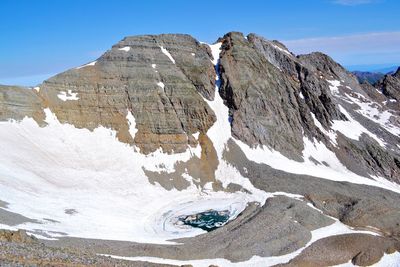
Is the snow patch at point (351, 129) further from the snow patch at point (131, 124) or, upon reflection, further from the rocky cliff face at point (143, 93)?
the snow patch at point (131, 124)

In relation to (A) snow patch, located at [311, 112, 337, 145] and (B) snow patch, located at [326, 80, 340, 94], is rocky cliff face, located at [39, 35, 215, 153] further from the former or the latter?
(B) snow patch, located at [326, 80, 340, 94]

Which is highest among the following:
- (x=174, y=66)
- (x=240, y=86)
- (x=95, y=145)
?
(x=174, y=66)

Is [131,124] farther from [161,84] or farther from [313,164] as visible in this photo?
[313,164]

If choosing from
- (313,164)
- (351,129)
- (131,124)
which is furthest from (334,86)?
(131,124)

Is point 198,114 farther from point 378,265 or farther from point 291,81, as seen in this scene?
point 378,265

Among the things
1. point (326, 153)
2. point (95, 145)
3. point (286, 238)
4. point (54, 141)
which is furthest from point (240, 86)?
point (286, 238)

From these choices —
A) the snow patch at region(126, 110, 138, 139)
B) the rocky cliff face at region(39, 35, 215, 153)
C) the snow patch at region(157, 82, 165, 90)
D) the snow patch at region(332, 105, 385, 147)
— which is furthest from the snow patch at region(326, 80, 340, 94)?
the snow patch at region(126, 110, 138, 139)

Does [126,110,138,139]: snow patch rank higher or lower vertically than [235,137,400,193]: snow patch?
higher

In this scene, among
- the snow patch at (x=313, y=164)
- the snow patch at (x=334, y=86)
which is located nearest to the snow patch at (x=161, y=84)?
the snow patch at (x=313, y=164)

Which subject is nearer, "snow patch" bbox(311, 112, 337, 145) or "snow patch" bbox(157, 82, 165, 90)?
"snow patch" bbox(157, 82, 165, 90)
